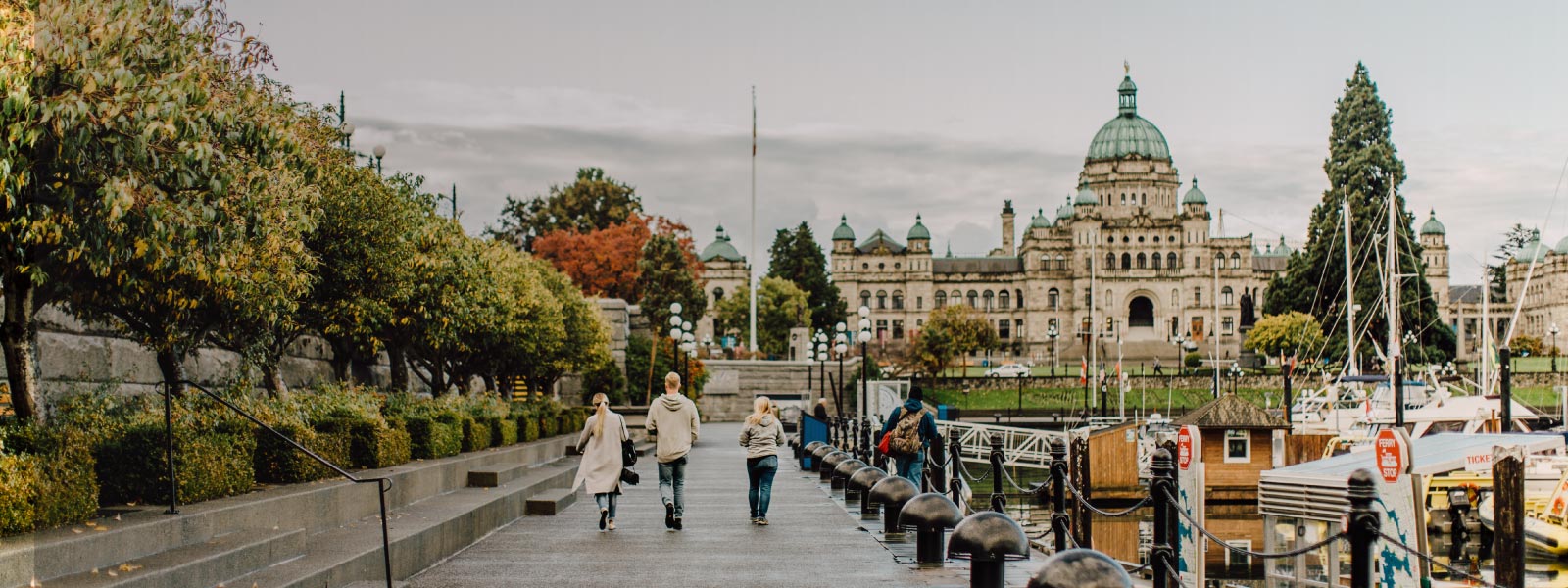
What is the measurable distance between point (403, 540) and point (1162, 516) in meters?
5.72

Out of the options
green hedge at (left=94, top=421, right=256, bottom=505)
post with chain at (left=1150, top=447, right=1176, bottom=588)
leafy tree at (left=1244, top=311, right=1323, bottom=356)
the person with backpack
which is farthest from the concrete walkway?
leafy tree at (left=1244, top=311, right=1323, bottom=356)

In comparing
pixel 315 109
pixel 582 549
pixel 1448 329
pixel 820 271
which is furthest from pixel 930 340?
pixel 582 549

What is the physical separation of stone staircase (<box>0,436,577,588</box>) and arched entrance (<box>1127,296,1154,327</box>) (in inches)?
5131

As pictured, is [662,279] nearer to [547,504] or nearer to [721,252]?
[547,504]

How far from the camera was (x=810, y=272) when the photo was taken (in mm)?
133375

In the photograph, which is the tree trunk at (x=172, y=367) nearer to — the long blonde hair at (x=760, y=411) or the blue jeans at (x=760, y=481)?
the long blonde hair at (x=760, y=411)

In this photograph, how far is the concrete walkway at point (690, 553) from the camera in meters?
10.9

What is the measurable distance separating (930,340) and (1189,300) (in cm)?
5782

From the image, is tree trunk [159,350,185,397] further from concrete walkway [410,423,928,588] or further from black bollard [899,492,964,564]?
black bollard [899,492,964,564]

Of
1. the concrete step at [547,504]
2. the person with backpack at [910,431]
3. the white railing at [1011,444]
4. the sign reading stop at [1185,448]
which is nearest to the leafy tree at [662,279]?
the white railing at [1011,444]

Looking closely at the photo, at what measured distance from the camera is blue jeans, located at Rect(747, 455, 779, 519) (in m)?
15.3

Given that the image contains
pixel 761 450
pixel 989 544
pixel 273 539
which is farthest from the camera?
pixel 761 450

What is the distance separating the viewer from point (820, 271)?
13475 cm

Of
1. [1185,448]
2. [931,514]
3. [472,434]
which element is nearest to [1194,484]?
[1185,448]
